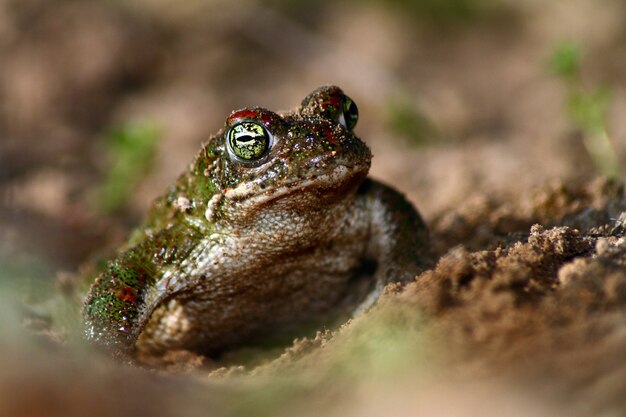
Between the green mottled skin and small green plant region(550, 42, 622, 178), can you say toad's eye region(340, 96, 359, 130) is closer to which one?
the green mottled skin

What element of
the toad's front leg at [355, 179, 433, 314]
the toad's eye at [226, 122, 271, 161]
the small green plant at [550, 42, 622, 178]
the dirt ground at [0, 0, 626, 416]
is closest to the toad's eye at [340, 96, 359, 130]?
the toad's front leg at [355, 179, 433, 314]

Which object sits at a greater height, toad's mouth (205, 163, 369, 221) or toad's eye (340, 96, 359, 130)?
toad's eye (340, 96, 359, 130)

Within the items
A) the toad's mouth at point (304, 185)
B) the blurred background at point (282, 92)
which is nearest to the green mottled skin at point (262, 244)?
the toad's mouth at point (304, 185)

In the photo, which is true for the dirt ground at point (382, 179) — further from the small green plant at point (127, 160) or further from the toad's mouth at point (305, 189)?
the toad's mouth at point (305, 189)

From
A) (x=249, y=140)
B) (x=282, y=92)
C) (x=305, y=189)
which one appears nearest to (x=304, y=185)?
(x=305, y=189)

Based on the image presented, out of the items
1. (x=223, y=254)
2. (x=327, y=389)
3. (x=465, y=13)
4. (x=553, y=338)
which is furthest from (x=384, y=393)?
(x=465, y=13)

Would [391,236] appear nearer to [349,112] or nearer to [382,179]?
[349,112]
